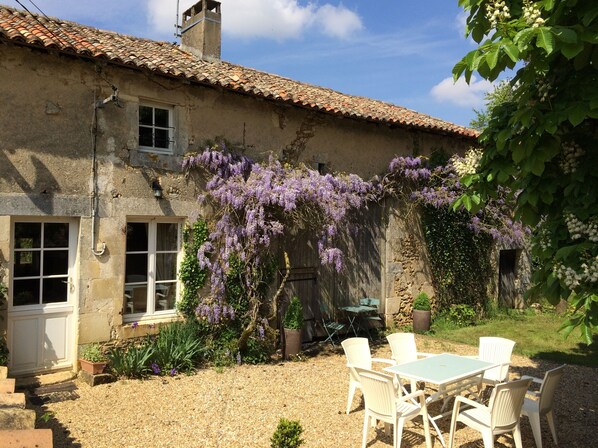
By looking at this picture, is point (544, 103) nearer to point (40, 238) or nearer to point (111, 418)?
point (111, 418)

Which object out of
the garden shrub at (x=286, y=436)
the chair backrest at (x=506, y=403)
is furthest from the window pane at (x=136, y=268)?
the chair backrest at (x=506, y=403)

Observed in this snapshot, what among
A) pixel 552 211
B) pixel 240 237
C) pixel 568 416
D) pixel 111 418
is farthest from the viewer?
pixel 240 237

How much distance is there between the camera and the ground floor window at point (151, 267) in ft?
23.4

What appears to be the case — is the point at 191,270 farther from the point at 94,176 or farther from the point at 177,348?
the point at 94,176

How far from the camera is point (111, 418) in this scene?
524cm

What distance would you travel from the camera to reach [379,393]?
14.5ft

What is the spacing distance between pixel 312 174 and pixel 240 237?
161 cm

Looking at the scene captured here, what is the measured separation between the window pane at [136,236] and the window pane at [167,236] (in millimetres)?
215

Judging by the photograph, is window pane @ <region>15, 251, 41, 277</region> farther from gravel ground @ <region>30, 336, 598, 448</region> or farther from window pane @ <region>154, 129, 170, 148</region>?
window pane @ <region>154, 129, 170, 148</region>

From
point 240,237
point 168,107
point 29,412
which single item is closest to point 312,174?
point 240,237

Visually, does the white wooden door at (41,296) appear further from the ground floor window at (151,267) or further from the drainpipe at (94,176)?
the ground floor window at (151,267)

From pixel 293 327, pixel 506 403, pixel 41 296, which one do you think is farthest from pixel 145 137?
pixel 506 403

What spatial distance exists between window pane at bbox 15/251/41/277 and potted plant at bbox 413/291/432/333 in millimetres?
6908

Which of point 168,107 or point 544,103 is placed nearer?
point 544,103
